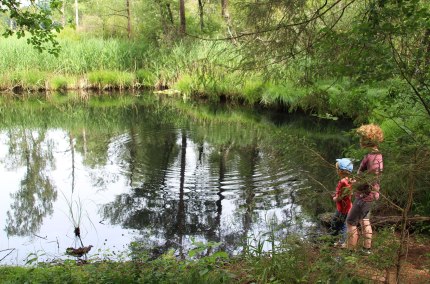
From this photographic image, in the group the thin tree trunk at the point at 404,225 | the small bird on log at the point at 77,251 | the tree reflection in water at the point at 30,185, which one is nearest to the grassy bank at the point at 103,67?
the tree reflection in water at the point at 30,185

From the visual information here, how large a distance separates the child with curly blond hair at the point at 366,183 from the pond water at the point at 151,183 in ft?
1.55

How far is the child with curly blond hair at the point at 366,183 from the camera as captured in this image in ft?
8.90

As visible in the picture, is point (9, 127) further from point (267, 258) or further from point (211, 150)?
point (267, 258)

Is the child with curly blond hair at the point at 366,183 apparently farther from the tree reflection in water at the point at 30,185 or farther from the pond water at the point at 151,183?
the tree reflection in water at the point at 30,185

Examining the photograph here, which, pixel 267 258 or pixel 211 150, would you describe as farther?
pixel 211 150

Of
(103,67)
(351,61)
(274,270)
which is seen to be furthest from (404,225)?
(103,67)

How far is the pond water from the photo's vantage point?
18.8 feet

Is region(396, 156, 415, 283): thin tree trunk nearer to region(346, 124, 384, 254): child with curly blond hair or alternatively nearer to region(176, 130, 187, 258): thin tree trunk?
region(346, 124, 384, 254): child with curly blond hair

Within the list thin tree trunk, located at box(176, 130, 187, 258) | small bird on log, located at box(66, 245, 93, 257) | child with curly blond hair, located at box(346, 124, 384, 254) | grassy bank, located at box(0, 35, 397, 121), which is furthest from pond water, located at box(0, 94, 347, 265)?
grassy bank, located at box(0, 35, 397, 121)

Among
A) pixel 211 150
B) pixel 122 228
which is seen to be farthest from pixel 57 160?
pixel 122 228

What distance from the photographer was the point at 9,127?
43.7 feet

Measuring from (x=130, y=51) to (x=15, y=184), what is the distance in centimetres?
1439

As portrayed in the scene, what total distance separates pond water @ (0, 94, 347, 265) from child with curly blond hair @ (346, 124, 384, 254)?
1.55ft

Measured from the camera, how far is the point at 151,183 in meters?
7.84
